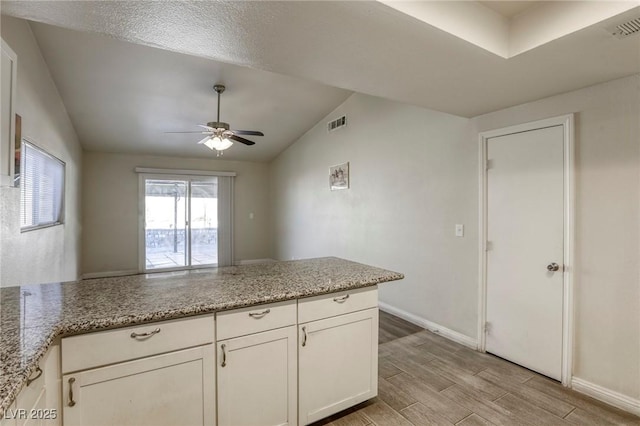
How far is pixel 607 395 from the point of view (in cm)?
216

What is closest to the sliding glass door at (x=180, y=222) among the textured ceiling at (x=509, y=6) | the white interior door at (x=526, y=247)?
the white interior door at (x=526, y=247)

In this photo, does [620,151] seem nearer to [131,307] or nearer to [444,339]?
[444,339]

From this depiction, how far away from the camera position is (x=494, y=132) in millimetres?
2832

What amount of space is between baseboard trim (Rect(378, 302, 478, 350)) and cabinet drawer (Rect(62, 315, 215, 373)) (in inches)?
103

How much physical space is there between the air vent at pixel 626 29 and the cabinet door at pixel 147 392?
2.64 meters

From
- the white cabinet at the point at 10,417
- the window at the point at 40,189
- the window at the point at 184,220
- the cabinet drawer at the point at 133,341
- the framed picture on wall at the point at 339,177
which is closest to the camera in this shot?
the white cabinet at the point at 10,417

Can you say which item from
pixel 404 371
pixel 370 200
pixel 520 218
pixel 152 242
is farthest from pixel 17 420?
pixel 152 242

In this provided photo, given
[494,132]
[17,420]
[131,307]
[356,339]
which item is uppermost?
[494,132]

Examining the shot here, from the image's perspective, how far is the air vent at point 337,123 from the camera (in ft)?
16.2

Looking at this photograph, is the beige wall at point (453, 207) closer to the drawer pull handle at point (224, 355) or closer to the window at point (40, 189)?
the drawer pull handle at point (224, 355)

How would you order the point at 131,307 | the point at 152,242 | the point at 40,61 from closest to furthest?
the point at 131,307
the point at 40,61
the point at 152,242

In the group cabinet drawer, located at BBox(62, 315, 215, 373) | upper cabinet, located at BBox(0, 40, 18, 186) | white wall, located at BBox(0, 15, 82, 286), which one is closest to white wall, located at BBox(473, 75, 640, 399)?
cabinet drawer, located at BBox(62, 315, 215, 373)

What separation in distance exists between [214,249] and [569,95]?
22.2 ft

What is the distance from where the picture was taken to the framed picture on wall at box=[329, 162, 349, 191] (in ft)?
15.9
